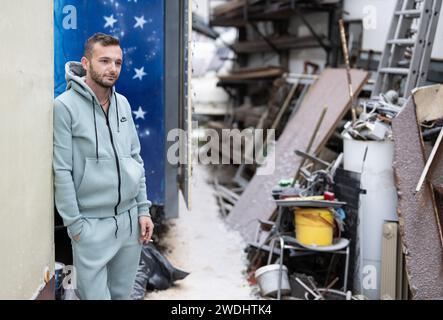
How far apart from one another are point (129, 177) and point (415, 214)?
100 inches

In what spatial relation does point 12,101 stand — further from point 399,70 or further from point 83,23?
point 399,70

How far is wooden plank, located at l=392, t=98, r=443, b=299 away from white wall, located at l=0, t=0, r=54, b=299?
2.82 m

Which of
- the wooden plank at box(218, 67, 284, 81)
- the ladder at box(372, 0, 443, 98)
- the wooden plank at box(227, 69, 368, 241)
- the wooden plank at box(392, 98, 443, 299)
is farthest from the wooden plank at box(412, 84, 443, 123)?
the wooden plank at box(218, 67, 284, 81)

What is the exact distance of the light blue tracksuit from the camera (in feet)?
8.83

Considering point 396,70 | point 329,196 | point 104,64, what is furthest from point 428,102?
point 104,64

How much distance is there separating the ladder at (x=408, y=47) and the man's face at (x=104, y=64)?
12.5ft

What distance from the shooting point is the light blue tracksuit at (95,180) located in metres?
2.69

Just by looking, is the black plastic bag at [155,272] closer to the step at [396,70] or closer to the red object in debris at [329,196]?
the red object in debris at [329,196]

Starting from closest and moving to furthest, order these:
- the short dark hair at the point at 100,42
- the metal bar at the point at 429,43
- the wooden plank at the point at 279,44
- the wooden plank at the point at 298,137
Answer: the short dark hair at the point at 100,42 < the metal bar at the point at 429,43 < the wooden plank at the point at 298,137 < the wooden plank at the point at 279,44

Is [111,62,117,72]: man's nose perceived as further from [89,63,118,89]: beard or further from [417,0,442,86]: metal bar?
[417,0,442,86]: metal bar

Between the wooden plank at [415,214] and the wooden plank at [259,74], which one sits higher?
the wooden plank at [259,74]

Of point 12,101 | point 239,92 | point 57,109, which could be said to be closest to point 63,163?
point 57,109

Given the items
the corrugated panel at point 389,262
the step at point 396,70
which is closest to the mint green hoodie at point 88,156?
the corrugated panel at point 389,262
